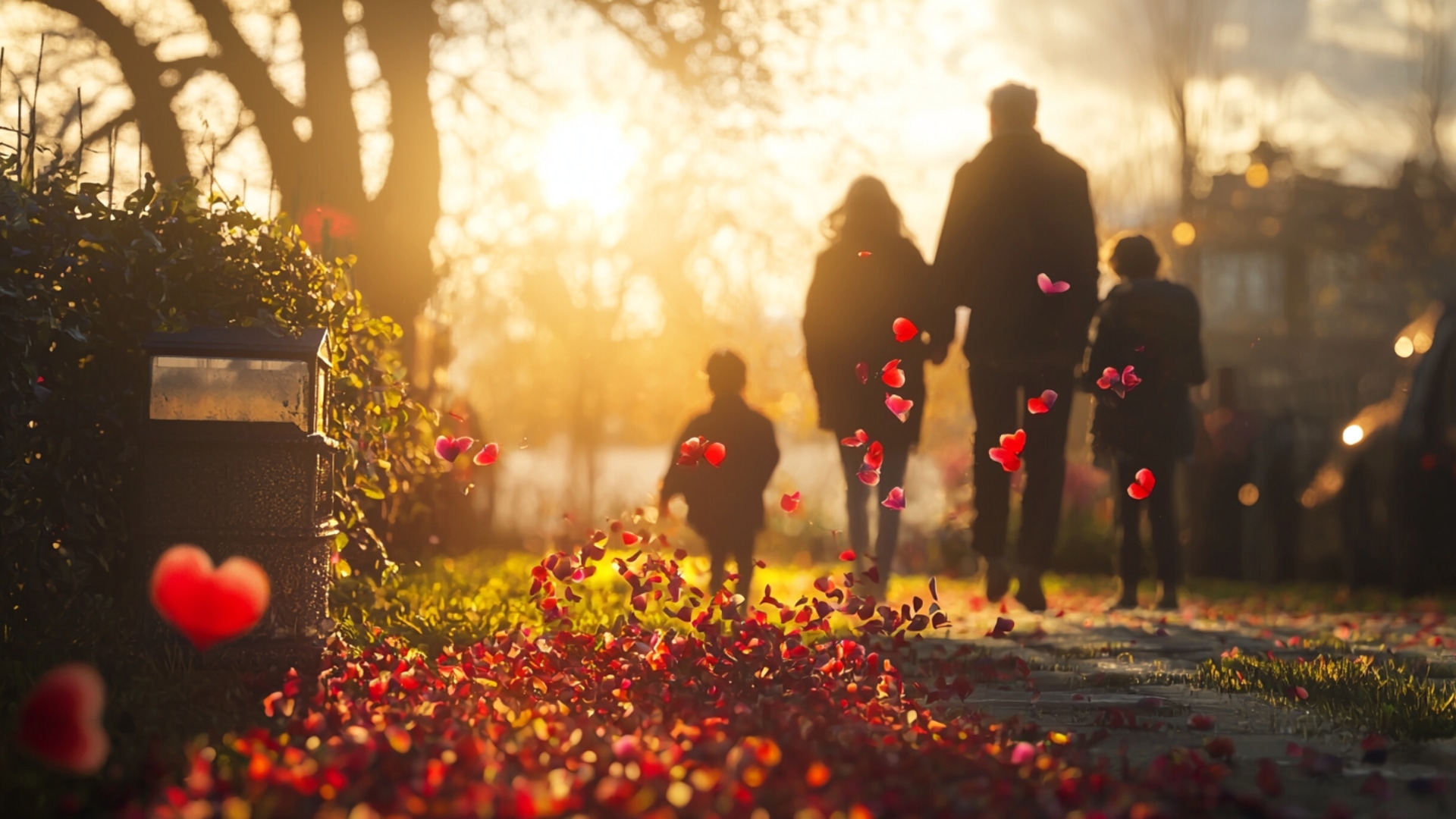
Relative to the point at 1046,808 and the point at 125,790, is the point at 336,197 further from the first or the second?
the point at 1046,808

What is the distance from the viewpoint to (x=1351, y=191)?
2477 centimetres

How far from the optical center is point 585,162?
12188 millimetres

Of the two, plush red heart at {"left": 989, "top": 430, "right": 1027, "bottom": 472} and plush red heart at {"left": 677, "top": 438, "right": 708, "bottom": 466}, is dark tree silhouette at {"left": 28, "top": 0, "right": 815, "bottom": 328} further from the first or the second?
plush red heart at {"left": 989, "top": 430, "right": 1027, "bottom": 472}

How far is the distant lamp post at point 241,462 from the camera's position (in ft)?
13.5

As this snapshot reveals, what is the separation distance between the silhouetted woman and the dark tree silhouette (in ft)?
10.4

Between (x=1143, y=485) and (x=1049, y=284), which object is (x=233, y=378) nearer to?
(x=1049, y=284)

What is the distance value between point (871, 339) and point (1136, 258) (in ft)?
5.39

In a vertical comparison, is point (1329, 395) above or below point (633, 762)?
above

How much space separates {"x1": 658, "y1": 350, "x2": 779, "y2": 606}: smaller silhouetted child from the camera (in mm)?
6488

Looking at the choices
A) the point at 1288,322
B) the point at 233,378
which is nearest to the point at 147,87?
the point at 233,378

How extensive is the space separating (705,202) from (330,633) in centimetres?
1069

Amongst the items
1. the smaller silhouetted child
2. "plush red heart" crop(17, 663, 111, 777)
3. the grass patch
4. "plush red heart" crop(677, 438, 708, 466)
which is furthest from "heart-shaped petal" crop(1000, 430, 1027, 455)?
"plush red heart" crop(17, 663, 111, 777)

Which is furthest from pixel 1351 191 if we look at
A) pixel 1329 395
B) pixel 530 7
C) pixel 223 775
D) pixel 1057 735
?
pixel 223 775

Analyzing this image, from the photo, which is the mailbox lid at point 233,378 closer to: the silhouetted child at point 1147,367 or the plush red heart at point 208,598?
the plush red heart at point 208,598
